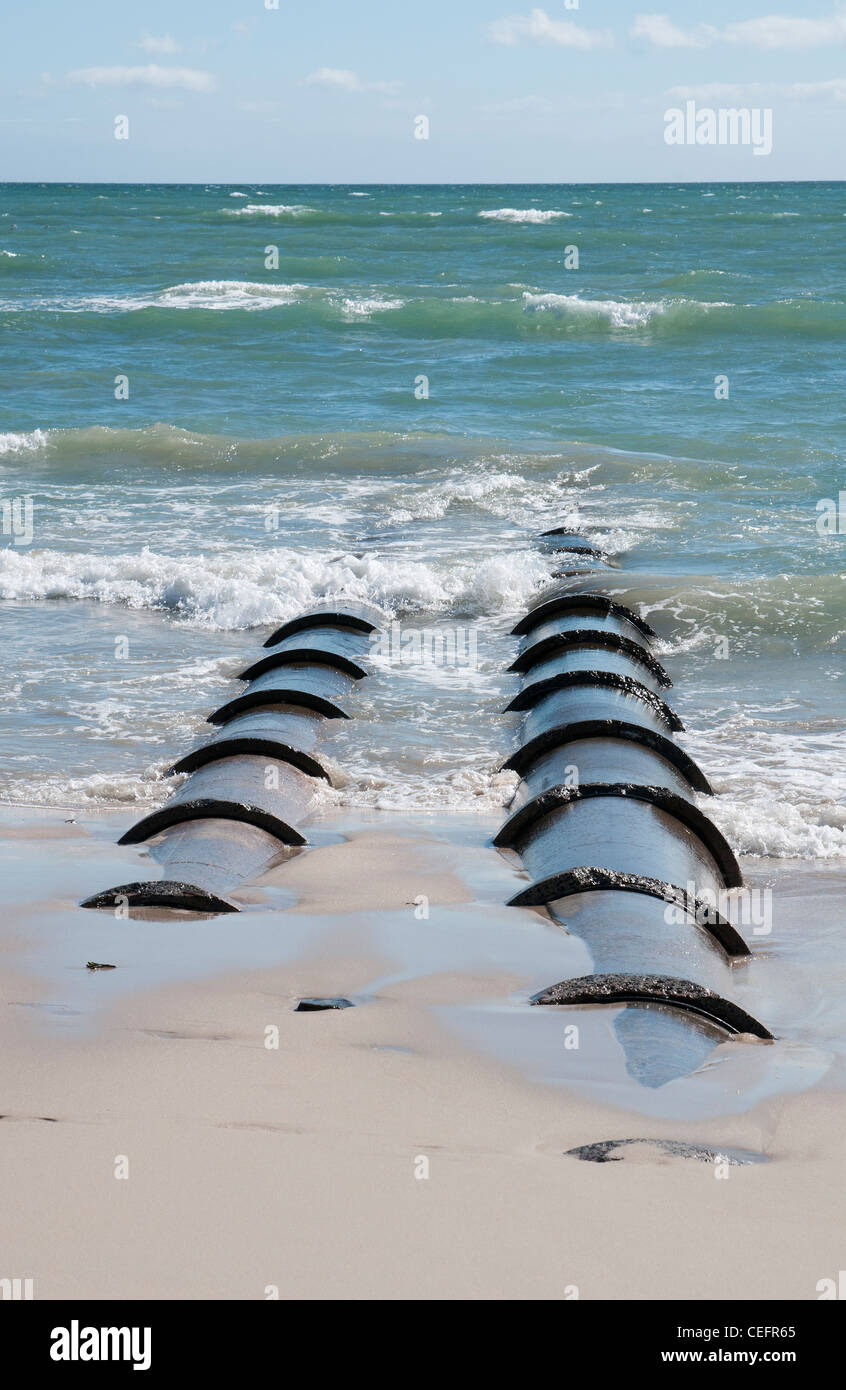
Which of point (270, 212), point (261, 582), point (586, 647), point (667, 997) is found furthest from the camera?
point (270, 212)

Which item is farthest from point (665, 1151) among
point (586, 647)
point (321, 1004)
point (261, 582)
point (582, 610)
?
point (261, 582)

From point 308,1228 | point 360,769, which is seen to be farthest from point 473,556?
point 308,1228

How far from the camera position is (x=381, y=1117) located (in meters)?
3.10

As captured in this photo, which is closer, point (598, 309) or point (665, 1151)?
point (665, 1151)

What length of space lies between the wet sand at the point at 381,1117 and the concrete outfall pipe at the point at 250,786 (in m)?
0.24

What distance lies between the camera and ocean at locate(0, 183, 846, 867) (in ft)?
25.2

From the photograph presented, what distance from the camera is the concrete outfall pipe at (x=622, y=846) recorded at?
12.6 feet

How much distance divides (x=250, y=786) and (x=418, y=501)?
8661 millimetres

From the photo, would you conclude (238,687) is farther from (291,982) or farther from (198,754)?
(291,982)

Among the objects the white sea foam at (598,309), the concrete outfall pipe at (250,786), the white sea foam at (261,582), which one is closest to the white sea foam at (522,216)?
the white sea foam at (598,309)

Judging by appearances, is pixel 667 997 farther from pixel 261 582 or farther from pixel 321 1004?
pixel 261 582

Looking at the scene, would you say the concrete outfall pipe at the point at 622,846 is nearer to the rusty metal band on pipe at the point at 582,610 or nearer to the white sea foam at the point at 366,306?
the rusty metal band on pipe at the point at 582,610

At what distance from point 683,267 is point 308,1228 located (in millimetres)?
38161
